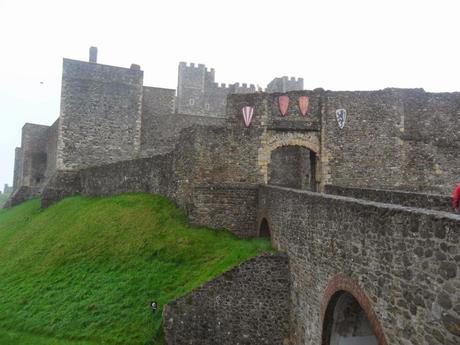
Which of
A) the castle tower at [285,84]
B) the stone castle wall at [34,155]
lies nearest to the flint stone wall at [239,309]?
the stone castle wall at [34,155]

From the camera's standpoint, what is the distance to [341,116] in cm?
1703

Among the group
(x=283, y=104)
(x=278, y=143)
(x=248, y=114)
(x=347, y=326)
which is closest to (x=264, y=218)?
(x=278, y=143)

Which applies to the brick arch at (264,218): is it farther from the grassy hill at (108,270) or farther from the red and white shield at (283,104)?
the red and white shield at (283,104)

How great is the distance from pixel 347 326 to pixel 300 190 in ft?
11.5

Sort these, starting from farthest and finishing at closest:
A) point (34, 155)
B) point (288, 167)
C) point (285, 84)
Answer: point (285, 84), point (34, 155), point (288, 167)

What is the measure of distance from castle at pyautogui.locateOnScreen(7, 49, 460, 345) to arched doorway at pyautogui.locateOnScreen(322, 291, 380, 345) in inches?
1.0

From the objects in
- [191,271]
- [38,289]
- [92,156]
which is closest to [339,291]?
[191,271]

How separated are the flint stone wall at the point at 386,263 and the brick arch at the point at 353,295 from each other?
0.08 metres

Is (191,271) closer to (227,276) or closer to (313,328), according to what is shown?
(227,276)

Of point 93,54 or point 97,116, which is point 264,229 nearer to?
point 97,116

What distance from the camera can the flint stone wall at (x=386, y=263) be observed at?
4.91m

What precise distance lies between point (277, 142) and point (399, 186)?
578 centimetres

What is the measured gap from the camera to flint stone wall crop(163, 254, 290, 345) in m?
10.7

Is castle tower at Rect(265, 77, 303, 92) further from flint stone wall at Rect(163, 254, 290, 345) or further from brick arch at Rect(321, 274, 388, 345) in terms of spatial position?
brick arch at Rect(321, 274, 388, 345)
